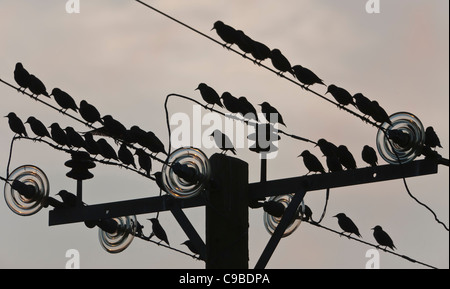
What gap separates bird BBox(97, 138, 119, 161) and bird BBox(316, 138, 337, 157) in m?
2.82

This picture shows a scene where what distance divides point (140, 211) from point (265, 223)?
213 centimetres

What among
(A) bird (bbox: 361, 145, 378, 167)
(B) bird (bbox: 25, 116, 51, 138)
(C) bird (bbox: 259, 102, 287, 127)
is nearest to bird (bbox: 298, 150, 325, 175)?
(C) bird (bbox: 259, 102, 287, 127)

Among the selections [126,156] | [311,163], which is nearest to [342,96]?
[311,163]

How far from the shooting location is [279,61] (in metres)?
14.7

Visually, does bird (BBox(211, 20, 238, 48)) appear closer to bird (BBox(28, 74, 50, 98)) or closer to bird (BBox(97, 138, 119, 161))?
bird (BBox(97, 138, 119, 161))

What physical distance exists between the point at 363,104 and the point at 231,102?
1672 millimetres

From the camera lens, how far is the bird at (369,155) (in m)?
14.1

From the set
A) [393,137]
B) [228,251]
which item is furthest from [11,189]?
[393,137]

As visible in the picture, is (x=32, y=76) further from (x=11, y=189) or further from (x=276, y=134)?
(x=276, y=134)

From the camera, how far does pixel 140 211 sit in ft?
42.8

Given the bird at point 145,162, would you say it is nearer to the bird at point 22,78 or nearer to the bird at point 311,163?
the bird at point 311,163

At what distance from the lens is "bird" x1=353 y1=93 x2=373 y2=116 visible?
1374cm

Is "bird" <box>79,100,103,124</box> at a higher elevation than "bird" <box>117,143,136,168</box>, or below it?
higher

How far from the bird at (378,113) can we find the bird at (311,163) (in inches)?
52.7
